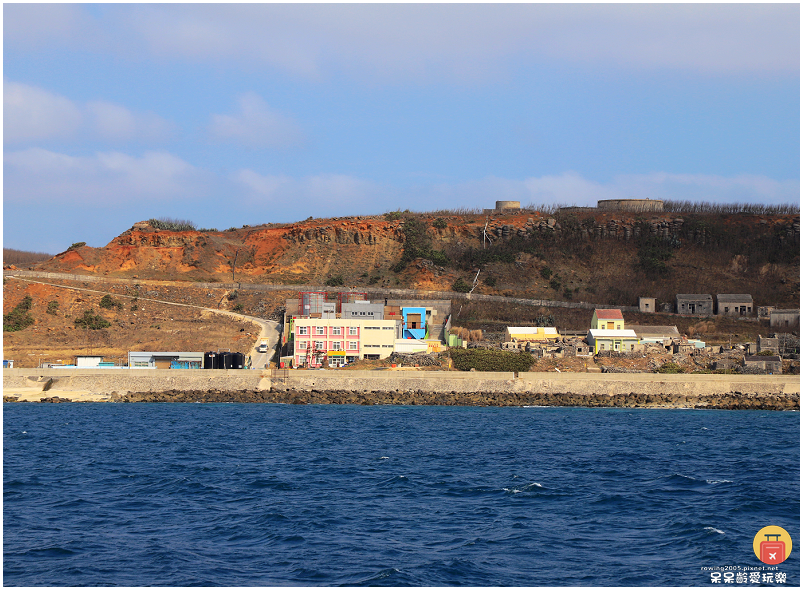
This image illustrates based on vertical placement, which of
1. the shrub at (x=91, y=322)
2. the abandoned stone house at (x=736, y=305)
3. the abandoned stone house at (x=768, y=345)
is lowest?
the abandoned stone house at (x=768, y=345)

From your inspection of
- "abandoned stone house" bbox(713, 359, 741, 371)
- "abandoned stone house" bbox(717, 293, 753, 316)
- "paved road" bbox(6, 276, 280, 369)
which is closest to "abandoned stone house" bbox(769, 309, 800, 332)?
"abandoned stone house" bbox(717, 293, 753, 316)

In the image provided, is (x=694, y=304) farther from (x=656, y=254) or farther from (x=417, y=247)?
(x=417, y=247)

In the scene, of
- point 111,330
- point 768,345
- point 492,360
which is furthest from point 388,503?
point 111,330

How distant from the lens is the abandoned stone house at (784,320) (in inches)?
3602

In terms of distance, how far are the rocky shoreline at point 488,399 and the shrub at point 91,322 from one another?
68.9 ft

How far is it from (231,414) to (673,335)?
4931 cm

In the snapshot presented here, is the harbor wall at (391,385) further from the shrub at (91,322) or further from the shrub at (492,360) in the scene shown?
the shrub at (91,322)

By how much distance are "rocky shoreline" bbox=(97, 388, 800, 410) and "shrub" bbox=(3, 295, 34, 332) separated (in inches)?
938

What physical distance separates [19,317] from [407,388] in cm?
4448

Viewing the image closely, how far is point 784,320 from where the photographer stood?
303ft

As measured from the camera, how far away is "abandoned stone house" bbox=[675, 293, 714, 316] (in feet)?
319

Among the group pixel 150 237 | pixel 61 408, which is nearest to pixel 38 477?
pixel 61 408

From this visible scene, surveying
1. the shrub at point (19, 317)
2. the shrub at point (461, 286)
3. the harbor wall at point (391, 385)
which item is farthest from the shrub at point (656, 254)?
the shrub at point (19, 317)

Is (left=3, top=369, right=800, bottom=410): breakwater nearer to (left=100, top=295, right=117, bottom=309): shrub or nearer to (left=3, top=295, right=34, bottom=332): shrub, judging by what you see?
(left=3, top=295, right=34, bottom=332): shrub
